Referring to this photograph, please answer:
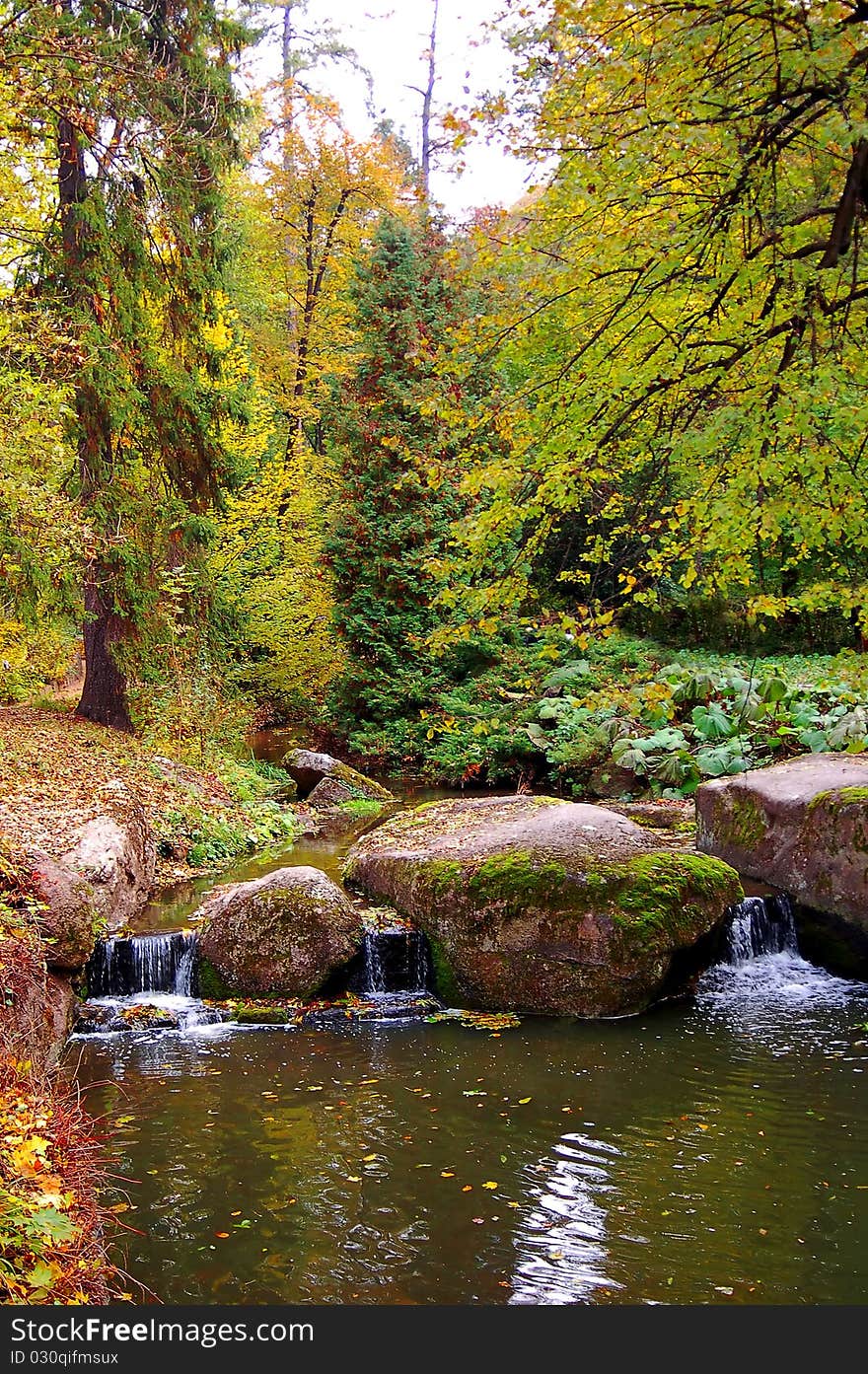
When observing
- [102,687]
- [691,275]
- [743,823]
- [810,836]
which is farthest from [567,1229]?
[102,687]

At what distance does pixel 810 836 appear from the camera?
28.6 feet

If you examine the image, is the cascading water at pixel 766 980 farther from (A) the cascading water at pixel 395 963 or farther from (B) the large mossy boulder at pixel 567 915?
(A) the cascading water at pixel 395 963

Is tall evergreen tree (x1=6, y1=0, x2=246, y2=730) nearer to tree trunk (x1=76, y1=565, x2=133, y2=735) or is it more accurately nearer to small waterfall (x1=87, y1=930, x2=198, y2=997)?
tree trunk (x1=76, y1=565, x2=133, y2=735)

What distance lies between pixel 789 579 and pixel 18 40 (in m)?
15.3

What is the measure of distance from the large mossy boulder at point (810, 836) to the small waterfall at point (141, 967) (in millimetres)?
4925

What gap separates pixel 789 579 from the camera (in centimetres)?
1948

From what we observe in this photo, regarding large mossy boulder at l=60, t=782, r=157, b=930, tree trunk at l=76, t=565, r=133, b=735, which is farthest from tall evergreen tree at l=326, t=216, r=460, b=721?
large mossy boulder at l=60, t=782, r=157, b=930

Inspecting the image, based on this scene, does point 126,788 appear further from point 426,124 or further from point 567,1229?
point 426,124

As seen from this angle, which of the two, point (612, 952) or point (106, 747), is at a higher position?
point (106, 747)

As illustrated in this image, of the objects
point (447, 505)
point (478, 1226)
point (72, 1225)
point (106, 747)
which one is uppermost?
point (447, 505)

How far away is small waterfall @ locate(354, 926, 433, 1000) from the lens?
7941 millimetres

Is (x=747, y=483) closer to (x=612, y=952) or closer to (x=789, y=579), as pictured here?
(x=612, y=952)

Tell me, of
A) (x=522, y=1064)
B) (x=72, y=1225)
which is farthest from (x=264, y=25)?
(x=72, y=1225)

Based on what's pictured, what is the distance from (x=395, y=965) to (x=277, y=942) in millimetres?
936
